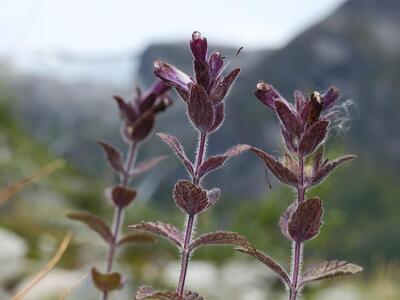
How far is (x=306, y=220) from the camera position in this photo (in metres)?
1.24

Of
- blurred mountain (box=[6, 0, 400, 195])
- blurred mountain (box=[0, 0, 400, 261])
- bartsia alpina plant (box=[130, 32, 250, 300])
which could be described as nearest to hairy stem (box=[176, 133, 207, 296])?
bartsia alpina plant (box=[130, 32, 250, 300])

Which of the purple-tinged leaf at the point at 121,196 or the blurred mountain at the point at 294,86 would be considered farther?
the blurred mountain at the point at 294,86

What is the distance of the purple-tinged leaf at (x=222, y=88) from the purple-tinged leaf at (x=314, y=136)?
158 mm

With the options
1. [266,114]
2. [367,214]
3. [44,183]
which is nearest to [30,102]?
[266,114]

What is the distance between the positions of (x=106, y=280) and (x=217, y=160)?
0.73m

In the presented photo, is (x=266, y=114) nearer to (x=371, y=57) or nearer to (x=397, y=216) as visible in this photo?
(x=371, y=57)

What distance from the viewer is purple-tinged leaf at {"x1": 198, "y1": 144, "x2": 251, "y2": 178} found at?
1.25 m

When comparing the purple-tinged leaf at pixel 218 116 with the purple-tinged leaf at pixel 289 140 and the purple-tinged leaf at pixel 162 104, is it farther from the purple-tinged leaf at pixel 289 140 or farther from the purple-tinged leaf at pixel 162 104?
the purple-tinged leaf at pixel 162 104

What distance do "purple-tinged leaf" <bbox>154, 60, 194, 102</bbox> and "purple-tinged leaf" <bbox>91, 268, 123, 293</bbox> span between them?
2.36 ft

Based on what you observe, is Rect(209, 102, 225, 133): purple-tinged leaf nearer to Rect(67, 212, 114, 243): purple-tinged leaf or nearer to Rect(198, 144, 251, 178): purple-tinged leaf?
Rect(198, 144, 251, 178): purple-tinged leaf

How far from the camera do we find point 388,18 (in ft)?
388

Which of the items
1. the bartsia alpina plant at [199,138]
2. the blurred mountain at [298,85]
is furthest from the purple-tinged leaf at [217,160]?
the blurred mountain at [298,85]

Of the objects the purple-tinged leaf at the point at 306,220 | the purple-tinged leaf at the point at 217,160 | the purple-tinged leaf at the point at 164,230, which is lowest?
the purple-tinged leaf at the point at 164,230

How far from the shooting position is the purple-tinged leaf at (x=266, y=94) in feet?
4.16
